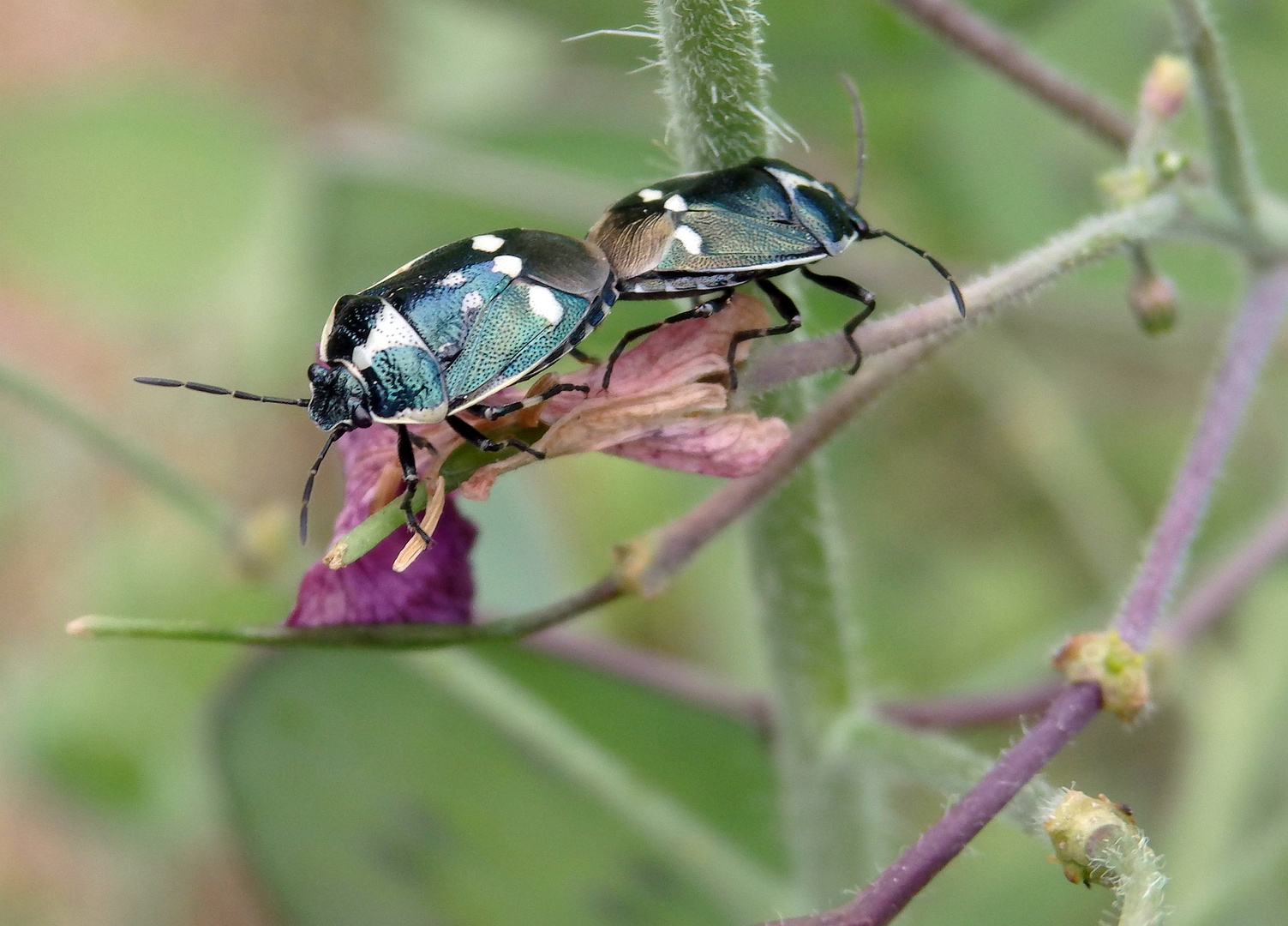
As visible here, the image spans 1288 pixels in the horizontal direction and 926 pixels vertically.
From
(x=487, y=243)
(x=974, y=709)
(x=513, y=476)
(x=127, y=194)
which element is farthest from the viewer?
(x=127, y=194)

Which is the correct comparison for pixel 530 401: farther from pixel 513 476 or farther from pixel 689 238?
pixel 513 476

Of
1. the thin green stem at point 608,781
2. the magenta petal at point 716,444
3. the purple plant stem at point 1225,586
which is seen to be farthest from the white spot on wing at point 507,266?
the purple plant stem at point 1225,586

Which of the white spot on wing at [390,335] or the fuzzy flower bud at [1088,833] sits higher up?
the white spot on wing at [390,335]

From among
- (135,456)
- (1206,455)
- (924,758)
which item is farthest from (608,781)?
(1206,455)

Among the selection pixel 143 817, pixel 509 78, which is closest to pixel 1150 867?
pixel 143 817

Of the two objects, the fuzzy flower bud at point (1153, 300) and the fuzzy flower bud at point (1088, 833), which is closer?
the fuzzy flower bud at point (1088, 833)

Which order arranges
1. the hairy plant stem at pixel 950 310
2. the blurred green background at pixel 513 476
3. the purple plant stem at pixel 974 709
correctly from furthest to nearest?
1. the blurred green background at pixel 513 476
2. the purple plant stem at pixel 974 709
3. the hairy plant stem at pixel 950 310

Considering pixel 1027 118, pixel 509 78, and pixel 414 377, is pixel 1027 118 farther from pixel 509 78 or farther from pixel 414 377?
pixel 414 377

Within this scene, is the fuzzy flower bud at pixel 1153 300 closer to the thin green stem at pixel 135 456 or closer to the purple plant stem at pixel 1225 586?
the purple plant stem at pixel 1225 586
